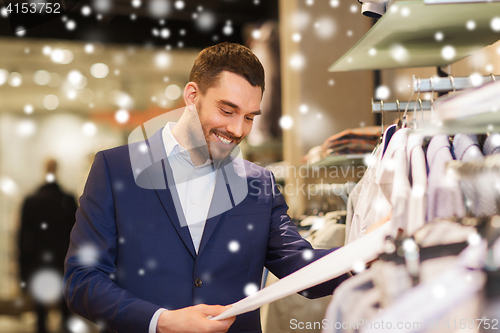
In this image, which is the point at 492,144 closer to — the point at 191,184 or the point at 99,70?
the point at 191,184

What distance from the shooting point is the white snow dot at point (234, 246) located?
1186 millimetres

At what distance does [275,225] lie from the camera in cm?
130

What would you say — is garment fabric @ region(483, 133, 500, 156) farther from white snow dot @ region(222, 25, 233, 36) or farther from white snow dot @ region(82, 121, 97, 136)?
white snow dot @ region(82, 121, 97, 136)

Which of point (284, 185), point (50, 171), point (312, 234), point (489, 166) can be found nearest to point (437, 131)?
point (489, 166)

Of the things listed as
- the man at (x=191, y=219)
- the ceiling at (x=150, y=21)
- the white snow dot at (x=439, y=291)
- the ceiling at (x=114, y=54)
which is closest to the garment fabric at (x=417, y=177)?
the man at (x=191, y=219)

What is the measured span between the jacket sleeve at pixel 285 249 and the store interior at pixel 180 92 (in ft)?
1.36

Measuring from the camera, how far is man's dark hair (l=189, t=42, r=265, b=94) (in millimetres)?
1271

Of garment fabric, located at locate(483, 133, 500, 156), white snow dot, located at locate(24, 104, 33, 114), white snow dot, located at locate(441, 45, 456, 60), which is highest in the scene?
white snow dot, located at locate(24, 104, 33, 114)

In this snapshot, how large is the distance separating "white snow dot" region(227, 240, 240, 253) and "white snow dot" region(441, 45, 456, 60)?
87cm

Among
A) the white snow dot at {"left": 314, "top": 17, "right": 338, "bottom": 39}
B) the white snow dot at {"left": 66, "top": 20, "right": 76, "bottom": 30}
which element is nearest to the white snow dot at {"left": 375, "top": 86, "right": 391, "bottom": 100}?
the white snow dot at {"left": 314, "top": 17, "right": 338, "bottom": 39}

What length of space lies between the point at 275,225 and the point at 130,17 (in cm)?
298

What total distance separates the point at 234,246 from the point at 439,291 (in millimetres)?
749

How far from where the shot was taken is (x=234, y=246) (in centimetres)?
120

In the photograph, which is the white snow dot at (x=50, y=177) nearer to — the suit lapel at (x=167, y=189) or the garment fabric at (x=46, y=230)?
the garment fabric at (x=46, y=230)
